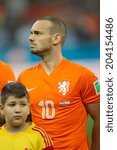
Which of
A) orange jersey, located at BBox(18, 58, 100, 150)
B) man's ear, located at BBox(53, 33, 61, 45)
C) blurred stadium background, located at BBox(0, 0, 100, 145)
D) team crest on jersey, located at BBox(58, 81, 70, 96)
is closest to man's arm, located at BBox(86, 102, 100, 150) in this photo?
orange jersey, located at BBox(18, 58, 100, 150)

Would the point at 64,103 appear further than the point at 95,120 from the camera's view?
No

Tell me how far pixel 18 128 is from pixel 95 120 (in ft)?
2.86

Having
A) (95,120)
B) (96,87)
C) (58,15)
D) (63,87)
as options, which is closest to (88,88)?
(96,87)

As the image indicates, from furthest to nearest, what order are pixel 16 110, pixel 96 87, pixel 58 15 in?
1. pixel 58 15
2. pixel 96 87
3. pixel 16 110

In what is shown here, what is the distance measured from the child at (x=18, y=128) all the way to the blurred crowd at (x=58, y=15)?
15.4ft

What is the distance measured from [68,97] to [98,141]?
0.50 meters

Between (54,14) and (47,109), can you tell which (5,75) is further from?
(54,14)

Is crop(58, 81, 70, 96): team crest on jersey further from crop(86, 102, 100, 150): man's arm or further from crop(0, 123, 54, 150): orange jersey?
crop(0, 123, 54, 150): orange jersey

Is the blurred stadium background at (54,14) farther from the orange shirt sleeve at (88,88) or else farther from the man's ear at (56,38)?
the orange shirt sleeve at (88,88)

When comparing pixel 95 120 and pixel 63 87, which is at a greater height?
pixel 63 87

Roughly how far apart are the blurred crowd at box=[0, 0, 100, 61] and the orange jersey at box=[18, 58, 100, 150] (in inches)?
162

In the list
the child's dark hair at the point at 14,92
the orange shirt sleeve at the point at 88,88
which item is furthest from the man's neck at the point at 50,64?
the child's dark hair at the point at 14,92

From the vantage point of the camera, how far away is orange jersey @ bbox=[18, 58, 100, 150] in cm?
399

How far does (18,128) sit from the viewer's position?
3549 mm
